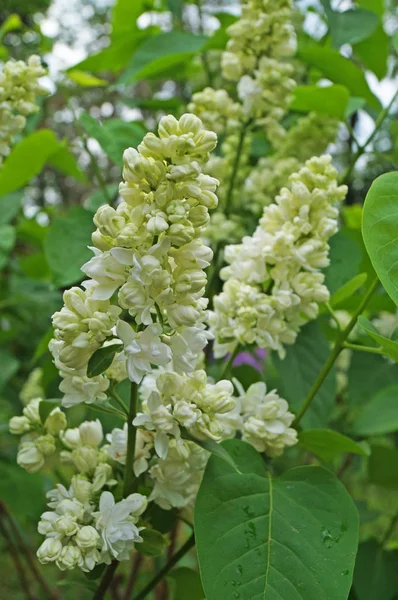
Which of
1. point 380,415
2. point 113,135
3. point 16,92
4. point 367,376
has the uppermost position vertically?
point 16,92

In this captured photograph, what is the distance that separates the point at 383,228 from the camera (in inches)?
23.8

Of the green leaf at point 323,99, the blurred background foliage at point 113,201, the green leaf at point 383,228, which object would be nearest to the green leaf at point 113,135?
the blurred background foliage at point 113,201

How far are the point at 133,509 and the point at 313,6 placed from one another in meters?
1.34

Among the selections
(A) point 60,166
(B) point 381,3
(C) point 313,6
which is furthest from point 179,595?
(C) point 313,6

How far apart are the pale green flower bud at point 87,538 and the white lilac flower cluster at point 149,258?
15 cm

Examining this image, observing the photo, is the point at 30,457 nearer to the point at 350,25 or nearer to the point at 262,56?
the point at 262,56

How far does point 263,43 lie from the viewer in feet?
3.21

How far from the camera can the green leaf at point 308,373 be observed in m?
0.91

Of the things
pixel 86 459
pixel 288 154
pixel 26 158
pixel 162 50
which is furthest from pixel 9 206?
pixel 86 459

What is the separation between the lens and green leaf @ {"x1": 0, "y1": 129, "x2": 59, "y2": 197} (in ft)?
3.41

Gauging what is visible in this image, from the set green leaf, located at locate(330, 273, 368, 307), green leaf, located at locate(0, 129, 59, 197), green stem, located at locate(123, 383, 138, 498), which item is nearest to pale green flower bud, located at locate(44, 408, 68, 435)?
green stem, located at locate(123, 383, 138, 498)

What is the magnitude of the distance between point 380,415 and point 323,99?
497mm

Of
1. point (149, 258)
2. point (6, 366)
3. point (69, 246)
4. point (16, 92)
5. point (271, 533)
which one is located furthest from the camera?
point (6, 366)

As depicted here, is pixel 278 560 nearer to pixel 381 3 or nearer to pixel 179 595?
pixel 179 595
